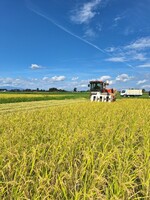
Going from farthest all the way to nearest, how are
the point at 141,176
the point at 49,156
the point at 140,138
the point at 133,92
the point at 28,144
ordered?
the point at 133,92
the point at 140,138
the point at 28,144
the point at 49,156
the point at 141,176

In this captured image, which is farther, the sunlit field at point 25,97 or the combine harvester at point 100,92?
the sunlit field at point 25,97

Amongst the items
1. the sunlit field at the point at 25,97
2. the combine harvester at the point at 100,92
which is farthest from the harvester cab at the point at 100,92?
the sunlit field at the point at 25,97

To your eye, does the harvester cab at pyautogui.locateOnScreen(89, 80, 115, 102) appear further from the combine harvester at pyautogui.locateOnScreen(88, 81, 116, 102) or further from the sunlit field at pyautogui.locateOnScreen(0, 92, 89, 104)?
the sunlit field at pyautogui.locateOnScreen(0, 92, 89, 104)

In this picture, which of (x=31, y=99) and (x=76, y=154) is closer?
(x=76, y=154)

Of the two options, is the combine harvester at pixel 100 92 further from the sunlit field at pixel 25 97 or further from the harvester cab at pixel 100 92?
the sunlit field at pixel 25 97

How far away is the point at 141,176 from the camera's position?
368 centimetres

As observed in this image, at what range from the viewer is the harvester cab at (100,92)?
29.4 m

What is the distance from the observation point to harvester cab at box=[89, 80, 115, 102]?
2938 cm

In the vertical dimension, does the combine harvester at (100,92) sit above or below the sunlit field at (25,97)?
above

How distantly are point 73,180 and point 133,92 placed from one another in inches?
3088

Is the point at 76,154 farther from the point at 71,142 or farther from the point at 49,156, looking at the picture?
the point at 49,156

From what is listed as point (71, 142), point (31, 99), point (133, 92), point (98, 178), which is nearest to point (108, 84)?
point (31, 99)

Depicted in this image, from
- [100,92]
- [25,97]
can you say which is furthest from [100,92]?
[25,97]

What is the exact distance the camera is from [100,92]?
2981 centimetres
